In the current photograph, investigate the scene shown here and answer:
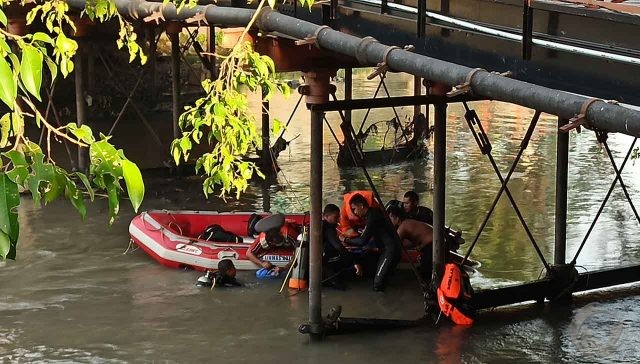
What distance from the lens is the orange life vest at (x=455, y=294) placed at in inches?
446

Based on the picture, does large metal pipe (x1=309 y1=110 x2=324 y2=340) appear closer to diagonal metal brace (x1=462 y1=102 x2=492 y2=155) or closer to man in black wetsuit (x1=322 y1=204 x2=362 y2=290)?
diagonal metal brace (x1=462 y1=102 x2=492 y2=155)

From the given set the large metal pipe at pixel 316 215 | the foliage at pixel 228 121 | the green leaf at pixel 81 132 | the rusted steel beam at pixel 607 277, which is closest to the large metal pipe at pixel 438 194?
the large metal pipe at pixel 316 215

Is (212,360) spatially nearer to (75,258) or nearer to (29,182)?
(75,258)

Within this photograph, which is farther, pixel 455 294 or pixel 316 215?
pixel 455 294

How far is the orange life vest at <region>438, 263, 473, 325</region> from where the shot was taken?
1132 centimetres

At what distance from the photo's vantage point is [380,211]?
12867mm

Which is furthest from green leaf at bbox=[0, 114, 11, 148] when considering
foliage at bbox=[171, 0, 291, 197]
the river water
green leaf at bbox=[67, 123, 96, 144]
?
the river water

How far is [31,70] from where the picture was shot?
2.81 m

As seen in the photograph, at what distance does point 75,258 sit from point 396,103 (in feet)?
19.7

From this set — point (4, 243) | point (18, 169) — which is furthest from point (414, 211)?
point (4, 243)

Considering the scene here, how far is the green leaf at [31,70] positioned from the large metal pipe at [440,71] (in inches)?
149

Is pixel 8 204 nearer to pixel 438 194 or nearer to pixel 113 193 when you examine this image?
pixel 113 193

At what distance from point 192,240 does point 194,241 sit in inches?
2.9

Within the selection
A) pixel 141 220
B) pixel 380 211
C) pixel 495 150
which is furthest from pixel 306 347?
pixel 495 150
